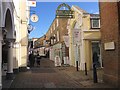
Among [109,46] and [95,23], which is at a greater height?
[95,23]

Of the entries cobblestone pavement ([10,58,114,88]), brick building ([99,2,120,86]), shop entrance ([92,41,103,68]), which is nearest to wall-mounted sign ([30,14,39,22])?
shop entrance ([92,41,103,68])

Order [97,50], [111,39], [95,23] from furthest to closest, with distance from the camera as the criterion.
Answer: [97,50] → [95,23] → [111,39]

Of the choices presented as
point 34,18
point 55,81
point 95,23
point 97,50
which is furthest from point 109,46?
point 34,18

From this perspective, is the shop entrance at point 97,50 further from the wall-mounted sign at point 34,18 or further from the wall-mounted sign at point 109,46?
the wall-mounted sign at point 109,46

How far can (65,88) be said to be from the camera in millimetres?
13312

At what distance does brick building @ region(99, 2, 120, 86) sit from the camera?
43.6 feet

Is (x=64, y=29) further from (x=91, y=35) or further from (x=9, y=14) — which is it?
(x=9, y=14)

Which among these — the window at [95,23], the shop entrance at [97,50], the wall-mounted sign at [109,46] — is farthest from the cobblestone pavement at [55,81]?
the shop entrance at [97,50]

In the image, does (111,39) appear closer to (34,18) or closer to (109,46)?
(109,46)

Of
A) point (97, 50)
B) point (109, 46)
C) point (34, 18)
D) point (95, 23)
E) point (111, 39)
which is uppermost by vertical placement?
point (34, 18)

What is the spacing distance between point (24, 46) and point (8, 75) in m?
8.74

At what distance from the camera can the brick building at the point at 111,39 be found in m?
13.3

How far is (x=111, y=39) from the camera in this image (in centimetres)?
1426

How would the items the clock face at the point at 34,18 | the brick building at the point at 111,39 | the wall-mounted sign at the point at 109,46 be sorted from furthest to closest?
1. the clock face at the point at 34,18
2. the wall-mounted sign at the point at 109,46
3. the brick building at the point at 111,39
